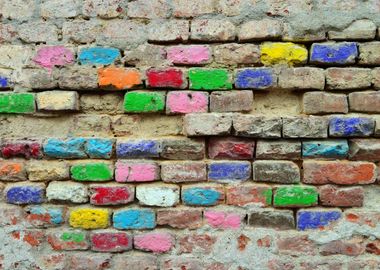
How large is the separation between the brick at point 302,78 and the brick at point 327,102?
0.03 metres

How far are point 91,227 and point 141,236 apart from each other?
202 millimetres

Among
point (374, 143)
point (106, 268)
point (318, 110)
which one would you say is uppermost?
point (318, 110)

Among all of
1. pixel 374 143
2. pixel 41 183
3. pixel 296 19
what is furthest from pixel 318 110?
pixel 41 183

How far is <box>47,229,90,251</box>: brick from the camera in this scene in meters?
1.72

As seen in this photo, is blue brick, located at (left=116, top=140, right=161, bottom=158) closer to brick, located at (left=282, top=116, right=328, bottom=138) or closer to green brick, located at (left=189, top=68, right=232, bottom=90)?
green brick, located at (left=189, top=68, right=232, bottom=90)

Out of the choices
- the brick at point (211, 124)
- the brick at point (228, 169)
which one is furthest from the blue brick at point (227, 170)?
the brick at point (211, 124)

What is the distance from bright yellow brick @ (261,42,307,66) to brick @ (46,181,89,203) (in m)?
0.87

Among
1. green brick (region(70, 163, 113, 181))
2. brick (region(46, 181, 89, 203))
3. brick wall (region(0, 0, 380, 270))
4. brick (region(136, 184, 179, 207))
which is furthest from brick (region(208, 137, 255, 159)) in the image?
brick (region(46, 181, 89, 203))

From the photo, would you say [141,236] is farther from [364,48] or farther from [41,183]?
[364,48]

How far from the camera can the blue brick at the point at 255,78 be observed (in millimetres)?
1665

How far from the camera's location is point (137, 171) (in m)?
1.69

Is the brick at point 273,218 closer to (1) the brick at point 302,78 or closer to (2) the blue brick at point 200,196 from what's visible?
(2) the blue brick at point 200,196

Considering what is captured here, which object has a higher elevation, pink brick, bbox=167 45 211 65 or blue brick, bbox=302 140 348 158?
pink brick, bbox=167 45 211 65

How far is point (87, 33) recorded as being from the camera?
1709mm
